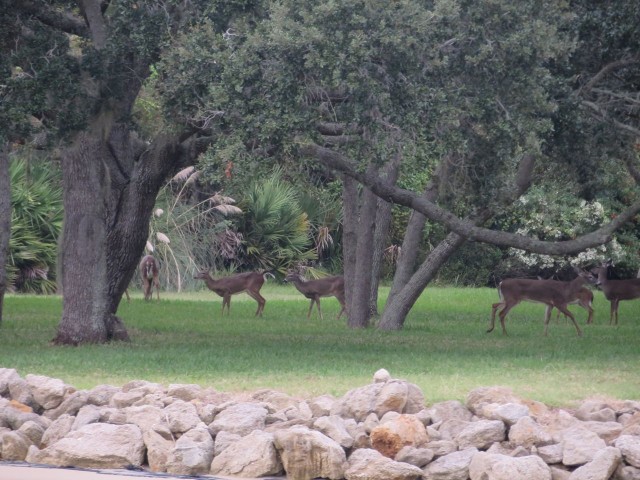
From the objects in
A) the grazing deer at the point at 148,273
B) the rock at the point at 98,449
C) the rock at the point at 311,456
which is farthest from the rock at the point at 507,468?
the grazing deer at the point at 148,273

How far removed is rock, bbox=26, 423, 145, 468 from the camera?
1111 centimetres

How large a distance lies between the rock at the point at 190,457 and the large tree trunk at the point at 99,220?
21.3ft

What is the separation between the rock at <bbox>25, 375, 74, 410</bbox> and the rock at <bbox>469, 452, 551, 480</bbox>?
4.37m

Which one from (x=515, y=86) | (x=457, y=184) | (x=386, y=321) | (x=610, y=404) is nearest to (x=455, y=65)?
(x=515, y=86)

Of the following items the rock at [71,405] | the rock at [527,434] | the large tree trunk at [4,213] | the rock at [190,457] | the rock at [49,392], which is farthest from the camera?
the large tree trunk at [4,213]

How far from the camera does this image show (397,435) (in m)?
10.7

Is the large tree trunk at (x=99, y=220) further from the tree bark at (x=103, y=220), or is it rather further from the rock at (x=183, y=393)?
the rock at (x=183, y=393)

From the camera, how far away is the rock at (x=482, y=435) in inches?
425

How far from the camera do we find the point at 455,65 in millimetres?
15195

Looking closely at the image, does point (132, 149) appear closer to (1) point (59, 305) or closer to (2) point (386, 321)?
(2) point (386, 321)

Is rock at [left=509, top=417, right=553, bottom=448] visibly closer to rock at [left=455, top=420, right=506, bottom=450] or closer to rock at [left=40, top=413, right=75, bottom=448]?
rock at [left=455, top=420, right=506, bottom=450]

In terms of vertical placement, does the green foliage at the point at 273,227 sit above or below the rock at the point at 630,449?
above

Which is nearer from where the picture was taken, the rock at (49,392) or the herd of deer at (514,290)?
the rock at (49,392)

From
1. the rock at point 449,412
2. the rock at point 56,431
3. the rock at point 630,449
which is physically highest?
the rock at point 449,412
